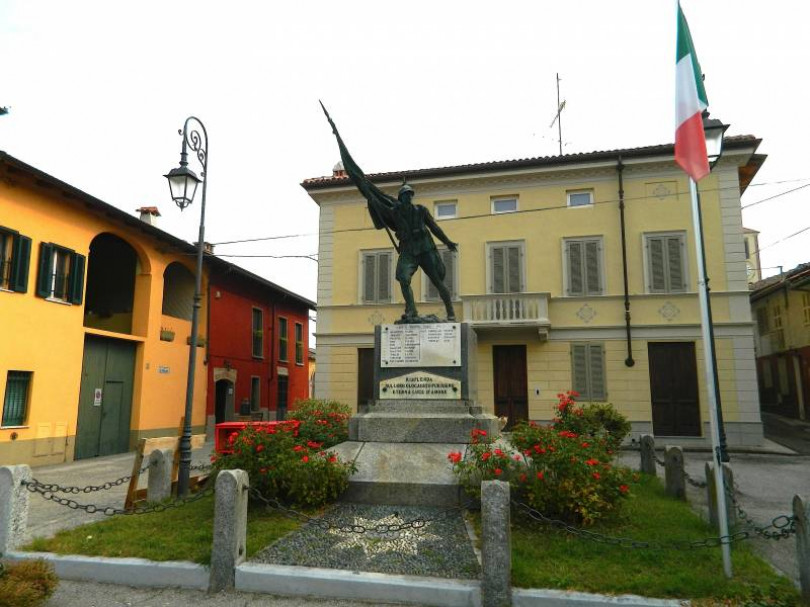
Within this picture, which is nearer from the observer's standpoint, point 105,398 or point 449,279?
point 105,398

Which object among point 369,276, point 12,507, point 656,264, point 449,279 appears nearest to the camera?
point 12,507

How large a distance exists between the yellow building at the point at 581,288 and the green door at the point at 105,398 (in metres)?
6.42

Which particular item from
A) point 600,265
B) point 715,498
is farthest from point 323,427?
point 600,265

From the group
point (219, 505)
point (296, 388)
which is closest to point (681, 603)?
point (219, 505)

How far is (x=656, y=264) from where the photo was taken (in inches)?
699

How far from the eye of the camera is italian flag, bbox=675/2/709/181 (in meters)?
5.64

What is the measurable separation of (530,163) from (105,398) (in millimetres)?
16007

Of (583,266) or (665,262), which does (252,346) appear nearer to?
(583,266)

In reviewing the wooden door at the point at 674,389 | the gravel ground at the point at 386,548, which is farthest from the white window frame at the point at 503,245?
the gravel ground at the point at 386,548

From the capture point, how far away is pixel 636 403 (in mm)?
17234

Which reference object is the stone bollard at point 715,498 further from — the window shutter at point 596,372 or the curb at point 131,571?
the window shutter at point 596,372

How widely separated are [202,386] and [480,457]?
17.4m

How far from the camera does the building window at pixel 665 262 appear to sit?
57.6 ft

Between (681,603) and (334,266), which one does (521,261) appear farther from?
(681,603)
